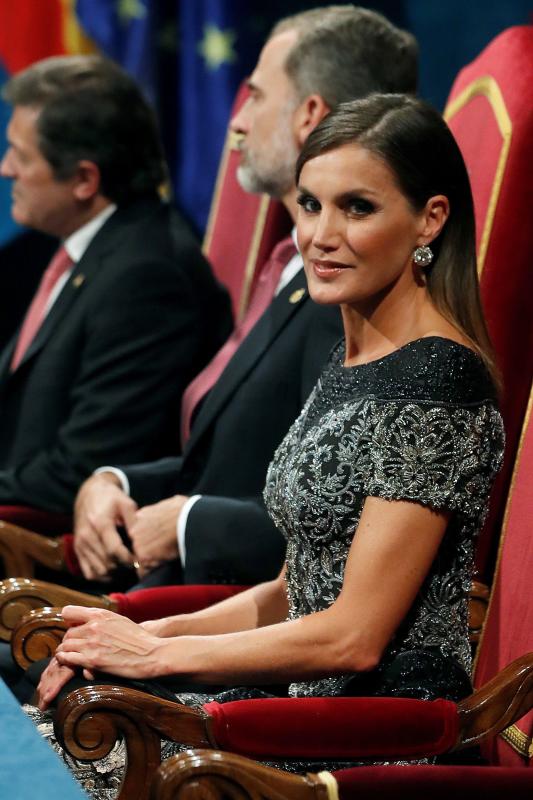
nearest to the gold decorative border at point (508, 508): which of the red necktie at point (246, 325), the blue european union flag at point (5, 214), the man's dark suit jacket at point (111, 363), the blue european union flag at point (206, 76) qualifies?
the red necktie at point (246, 325)

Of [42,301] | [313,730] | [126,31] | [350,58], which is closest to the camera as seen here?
[313,730]

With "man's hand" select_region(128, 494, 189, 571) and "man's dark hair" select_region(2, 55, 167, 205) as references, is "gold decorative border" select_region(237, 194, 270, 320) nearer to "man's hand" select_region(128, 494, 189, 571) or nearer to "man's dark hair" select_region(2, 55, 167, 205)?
"man's dark hair" select_region(2, 55, 167, 205)

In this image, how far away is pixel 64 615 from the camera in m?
1.70

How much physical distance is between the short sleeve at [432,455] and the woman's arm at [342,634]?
0.07 feet

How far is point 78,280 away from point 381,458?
1.44 meters

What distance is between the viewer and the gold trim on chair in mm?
1340

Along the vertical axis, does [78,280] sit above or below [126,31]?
below

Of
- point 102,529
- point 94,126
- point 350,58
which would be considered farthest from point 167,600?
point 94,126

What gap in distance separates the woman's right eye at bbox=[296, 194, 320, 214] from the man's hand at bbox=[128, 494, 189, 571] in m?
0.67

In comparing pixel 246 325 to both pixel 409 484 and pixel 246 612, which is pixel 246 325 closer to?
pixel 246 612

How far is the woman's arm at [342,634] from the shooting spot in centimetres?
150

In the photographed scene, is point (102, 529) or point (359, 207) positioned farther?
point (102, 529)

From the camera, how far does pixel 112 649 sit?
1.57m

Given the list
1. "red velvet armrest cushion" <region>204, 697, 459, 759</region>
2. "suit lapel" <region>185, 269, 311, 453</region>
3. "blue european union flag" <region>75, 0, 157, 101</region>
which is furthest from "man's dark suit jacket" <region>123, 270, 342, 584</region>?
"blue european union flag" <region>75, 0, 157, 101</region>
